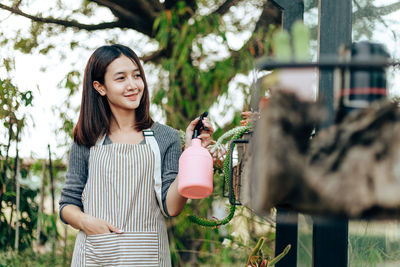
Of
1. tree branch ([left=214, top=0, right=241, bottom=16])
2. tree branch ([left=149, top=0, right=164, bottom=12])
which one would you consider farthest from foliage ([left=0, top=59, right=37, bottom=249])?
tree branch ([left=214, top=0, right=241, bottom=16])

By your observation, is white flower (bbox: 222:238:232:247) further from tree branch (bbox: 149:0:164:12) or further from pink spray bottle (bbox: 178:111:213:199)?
tree branch (bbox: 149:0:164:12)

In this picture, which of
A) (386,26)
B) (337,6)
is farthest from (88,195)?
(386,26)

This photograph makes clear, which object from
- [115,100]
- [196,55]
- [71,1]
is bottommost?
[115,100]

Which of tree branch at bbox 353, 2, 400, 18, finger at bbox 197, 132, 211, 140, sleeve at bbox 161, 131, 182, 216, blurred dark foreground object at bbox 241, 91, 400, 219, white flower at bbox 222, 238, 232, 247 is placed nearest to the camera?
blurred dark foreground object at bbox 241, 91, 400, 219

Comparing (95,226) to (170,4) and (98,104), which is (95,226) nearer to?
(98,104)

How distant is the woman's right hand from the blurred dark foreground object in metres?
1.08

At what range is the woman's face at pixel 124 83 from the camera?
1.69 metres

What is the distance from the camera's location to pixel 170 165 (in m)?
1.71

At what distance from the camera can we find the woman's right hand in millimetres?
1624

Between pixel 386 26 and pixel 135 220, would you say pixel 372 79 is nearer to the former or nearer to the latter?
pixel 135 220

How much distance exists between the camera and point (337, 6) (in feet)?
4.47

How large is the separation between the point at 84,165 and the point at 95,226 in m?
0.24

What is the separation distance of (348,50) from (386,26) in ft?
4.41

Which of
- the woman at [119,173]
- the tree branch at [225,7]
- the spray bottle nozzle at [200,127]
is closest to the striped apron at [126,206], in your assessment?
the woman at [119,173]
